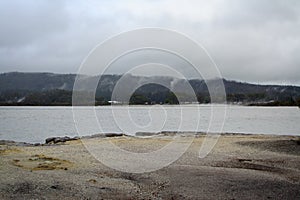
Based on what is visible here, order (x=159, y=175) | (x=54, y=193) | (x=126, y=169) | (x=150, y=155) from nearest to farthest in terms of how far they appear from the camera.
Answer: (x=54, y=193), (x=159, y=175), (x=126, y=169), (x=150, y=155)

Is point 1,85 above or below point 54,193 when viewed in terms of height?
above

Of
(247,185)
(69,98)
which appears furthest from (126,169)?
(69,98)

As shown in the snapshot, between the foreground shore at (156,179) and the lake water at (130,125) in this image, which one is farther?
the lake water at (130,125)

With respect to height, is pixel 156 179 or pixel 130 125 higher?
pixel 156 179

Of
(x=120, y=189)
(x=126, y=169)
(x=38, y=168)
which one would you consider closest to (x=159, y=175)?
(x=126, y=169)

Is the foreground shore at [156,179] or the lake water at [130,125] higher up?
the foreground shore at [156,179]

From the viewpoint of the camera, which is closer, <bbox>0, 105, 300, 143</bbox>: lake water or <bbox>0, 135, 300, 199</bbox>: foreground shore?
<bbox>0, 135, 300, 199</bbox>: foreground shore

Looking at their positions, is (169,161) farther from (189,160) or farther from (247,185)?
(247,185)

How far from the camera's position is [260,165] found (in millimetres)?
16594

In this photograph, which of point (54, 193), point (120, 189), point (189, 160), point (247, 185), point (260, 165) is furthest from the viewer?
point (189, 160)

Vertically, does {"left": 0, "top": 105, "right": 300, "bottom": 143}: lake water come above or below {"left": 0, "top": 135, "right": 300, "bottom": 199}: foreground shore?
below

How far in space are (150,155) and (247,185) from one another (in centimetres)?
776

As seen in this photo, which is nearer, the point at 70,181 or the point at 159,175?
the point at 70,181

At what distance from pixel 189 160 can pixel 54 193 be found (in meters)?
8.16
